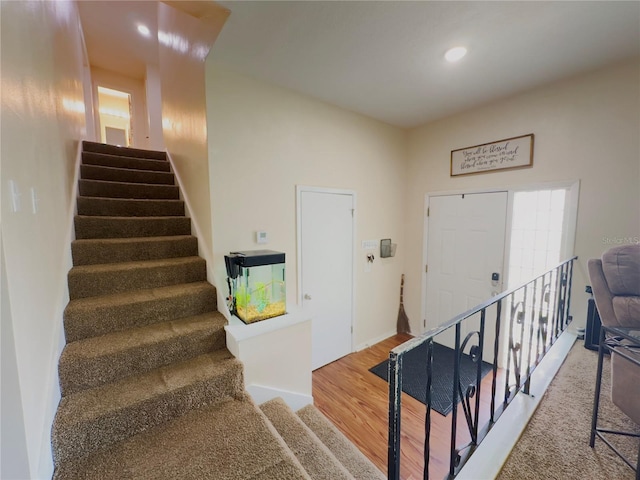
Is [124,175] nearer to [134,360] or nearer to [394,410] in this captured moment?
[134,360]

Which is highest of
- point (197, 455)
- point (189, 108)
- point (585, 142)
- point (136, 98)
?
point (136, 98)

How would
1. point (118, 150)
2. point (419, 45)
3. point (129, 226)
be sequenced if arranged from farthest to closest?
point (118, 150)
point (129, 226)
point (419, 45)

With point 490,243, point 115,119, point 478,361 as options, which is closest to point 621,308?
point 478,361

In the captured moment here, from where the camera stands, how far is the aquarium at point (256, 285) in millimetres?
2012

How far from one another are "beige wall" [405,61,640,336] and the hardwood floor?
1651 millimetres

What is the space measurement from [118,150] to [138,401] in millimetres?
3201

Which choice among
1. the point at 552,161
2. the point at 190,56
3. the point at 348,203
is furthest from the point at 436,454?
the point at 190,56

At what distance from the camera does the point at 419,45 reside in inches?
75.6

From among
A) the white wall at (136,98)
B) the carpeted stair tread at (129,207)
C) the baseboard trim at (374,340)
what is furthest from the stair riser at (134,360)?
the white wall at (136,98)

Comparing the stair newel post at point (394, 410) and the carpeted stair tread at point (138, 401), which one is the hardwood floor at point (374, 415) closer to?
the carpeted stair tread at point (138, 401)

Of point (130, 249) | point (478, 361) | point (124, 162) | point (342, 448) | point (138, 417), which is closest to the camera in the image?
point (478, 361)

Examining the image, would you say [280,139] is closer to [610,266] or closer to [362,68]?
[362,68]

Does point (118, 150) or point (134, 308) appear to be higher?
point (118, 150)

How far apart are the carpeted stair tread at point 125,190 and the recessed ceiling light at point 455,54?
9.67 ft
